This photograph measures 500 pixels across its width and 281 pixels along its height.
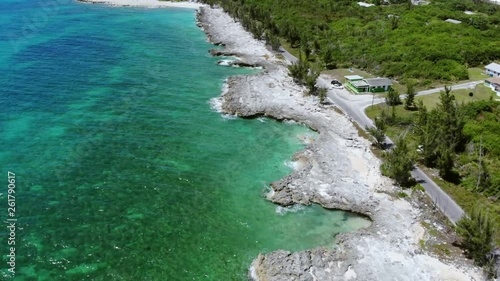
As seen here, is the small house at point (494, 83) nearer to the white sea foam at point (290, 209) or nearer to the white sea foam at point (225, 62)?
the white sea foam at point (290, 209)

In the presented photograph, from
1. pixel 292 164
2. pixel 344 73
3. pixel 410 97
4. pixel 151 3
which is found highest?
pixel 151 3

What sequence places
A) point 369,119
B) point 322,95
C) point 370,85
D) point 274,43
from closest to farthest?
point 369,119 < point 322,95 < point 370,85 < point 274,43

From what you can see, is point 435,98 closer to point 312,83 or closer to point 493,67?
point 493,67

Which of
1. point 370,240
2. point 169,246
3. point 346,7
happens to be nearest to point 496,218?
point 370,240

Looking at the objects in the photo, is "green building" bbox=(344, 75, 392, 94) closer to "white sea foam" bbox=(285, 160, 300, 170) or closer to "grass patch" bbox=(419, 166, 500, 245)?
"white sea foam" bbox=(285, 160, 300, 170)

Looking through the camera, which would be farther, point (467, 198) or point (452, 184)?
point (452, 184)

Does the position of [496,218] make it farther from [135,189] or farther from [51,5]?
[51,5]

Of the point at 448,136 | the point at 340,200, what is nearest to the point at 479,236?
the point at 340,200
